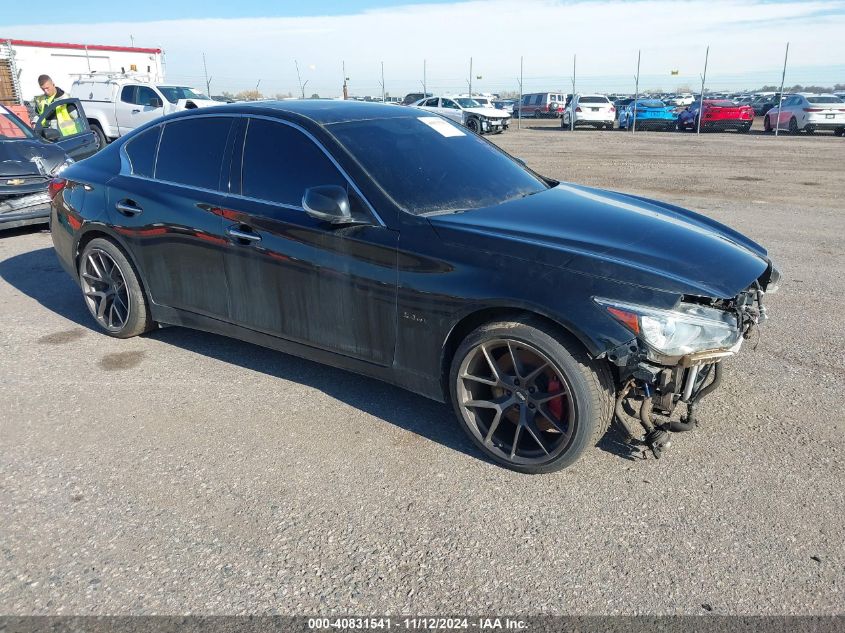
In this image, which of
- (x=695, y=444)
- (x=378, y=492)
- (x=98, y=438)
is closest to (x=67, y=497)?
(x=98, y=438)

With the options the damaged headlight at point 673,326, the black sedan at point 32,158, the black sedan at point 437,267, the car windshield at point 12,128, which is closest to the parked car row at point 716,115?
the black sedan at point 32,158

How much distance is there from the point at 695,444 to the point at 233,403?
261 cm

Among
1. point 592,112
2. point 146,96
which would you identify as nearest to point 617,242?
point 146,96

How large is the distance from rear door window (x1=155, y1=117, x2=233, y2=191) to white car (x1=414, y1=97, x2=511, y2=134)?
23.5 metres

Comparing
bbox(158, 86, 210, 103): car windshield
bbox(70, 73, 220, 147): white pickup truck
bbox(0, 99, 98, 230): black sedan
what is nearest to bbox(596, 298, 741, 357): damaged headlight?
bbox(0, 99, 98, 230): black sedan

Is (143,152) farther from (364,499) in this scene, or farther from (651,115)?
(651,115)

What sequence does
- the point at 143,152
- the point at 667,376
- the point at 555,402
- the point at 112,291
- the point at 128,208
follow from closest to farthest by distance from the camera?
the point at 667,376 → the point at 555,402 → the point at 128,208 → the point at 143,152 → the point at 112,291

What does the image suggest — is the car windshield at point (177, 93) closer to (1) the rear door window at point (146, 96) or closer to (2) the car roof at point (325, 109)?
(1) the rear door window at point (146, 96)

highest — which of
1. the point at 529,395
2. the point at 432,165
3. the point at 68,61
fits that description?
the point at 68,61

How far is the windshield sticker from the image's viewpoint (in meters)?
4.37

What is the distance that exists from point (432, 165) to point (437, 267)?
89 centimetres

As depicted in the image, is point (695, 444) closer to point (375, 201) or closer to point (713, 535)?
point (713, 535)

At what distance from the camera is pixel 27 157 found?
8.86 m

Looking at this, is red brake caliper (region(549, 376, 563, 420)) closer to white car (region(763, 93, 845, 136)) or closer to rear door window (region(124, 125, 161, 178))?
rear door window (region(124, 125, 161, 178))
